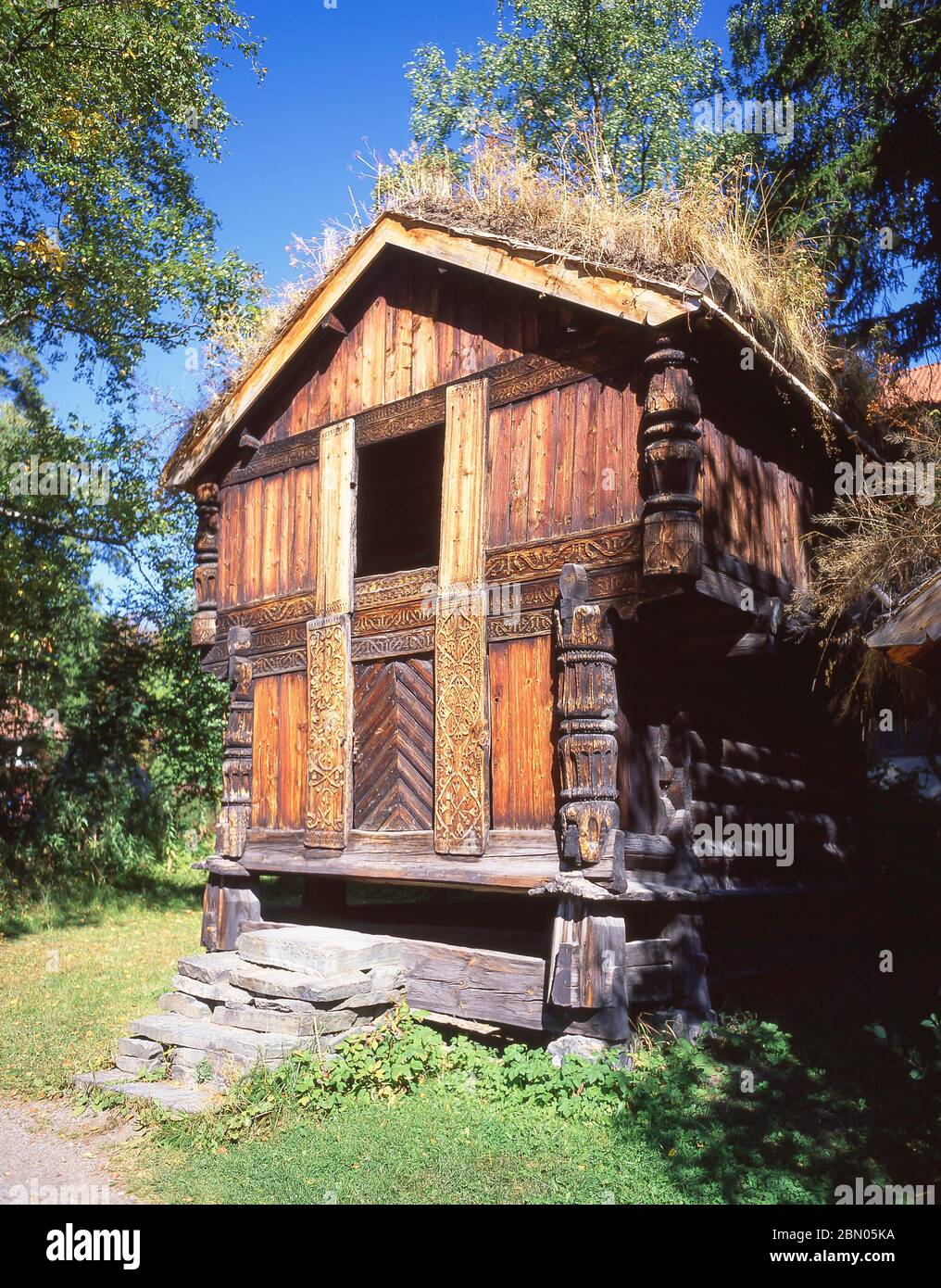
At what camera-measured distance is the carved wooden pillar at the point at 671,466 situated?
723 centimetres

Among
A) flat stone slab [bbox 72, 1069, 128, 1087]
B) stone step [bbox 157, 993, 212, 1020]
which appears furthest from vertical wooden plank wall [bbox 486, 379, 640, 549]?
flat stone slab [bbox 72, 1069, 128, 1087]

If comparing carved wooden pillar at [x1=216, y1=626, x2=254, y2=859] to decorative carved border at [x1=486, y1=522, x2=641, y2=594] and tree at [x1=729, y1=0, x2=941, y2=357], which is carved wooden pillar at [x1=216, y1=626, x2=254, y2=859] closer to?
decorative carved border at [x1=486, y1=522, x2=641, y2=594]

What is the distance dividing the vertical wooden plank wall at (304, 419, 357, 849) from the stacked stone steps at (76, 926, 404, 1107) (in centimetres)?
105

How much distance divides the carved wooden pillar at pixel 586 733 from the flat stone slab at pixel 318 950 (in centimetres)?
194

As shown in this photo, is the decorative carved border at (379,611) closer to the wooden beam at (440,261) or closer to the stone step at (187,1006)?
the wooden beam at (440,261)

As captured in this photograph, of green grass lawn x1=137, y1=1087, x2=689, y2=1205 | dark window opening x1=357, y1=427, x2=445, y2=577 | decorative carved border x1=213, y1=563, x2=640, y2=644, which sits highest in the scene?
dark window opening x1=357, y1=427, x2=445, y2=577

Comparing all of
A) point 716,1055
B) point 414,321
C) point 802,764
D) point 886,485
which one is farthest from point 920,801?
point 414,321

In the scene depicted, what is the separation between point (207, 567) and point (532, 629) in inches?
158

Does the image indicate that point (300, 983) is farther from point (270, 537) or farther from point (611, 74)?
point (611, 74)

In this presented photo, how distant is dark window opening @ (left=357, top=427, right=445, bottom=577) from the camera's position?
12039 millimetres

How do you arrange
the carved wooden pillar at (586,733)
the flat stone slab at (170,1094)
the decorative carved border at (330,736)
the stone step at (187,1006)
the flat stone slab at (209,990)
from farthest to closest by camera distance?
the decorative carved border at (330,736) → the stone step at (187,1006) → the flat stone slab at (209,990) → the carved wooden pillar at (586,733) → the flat stone slab at (170,1094)

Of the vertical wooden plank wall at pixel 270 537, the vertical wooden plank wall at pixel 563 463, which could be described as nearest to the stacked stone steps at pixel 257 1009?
the vertical wooden plank wall at pixel 270 537

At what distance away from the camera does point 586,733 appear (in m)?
7.46
